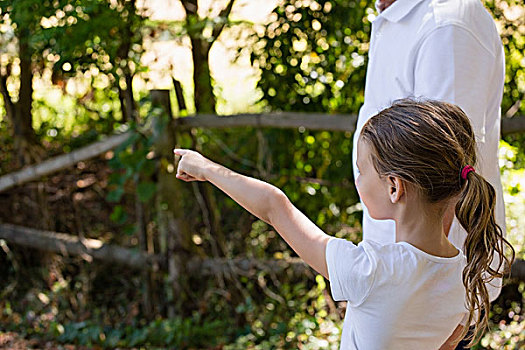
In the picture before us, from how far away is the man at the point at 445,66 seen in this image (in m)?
1.68

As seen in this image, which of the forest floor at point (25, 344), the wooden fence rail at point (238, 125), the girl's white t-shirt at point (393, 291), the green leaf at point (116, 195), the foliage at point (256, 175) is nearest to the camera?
the girl's white t-shirt at point (393, 291)

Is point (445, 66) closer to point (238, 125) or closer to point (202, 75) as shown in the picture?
point (238, 125)

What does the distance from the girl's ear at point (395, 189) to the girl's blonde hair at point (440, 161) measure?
0.04 feet

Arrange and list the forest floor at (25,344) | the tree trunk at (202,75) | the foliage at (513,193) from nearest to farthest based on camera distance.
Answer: the foliage at (513,193) → the forest floor at (25,344) → the tree trunk at (202,75)

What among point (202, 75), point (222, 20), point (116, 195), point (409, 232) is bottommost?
point (116, 195)

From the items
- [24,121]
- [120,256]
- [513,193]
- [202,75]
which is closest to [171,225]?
[120,256]

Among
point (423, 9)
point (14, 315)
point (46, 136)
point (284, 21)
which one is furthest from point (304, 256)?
point (46, 136)

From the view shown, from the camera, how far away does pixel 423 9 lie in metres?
1.75

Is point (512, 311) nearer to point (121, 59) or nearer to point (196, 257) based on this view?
point (196, 257)

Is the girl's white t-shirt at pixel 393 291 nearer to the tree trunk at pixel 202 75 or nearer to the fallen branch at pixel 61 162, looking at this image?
the fallen branch at pixel 61 162

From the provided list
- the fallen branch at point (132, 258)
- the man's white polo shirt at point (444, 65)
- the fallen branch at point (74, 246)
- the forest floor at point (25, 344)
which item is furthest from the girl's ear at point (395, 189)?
the forest floor at point (25, 344)

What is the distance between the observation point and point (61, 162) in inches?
155

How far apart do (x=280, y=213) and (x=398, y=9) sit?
2.11 feet

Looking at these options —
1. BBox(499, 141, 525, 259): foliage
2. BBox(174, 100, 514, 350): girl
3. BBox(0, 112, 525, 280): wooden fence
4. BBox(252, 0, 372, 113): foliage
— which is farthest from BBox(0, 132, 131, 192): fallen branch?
BBox(174, 100, 514, 350): girl
